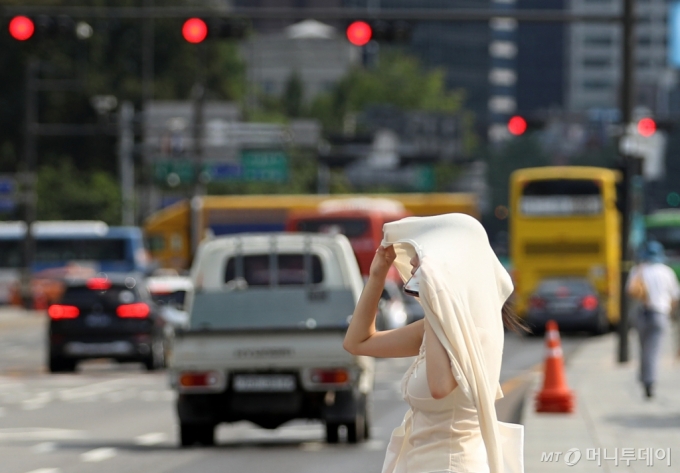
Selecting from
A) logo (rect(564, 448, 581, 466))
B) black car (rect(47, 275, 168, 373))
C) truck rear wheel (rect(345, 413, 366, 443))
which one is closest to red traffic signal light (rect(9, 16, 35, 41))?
black car (rect(47, 275, 168, 373))

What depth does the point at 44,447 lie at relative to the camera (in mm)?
15211

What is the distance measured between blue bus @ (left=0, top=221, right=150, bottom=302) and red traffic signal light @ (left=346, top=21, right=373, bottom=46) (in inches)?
1736

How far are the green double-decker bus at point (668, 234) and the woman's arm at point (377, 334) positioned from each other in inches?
2277

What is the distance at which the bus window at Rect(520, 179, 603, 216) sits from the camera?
42.1m

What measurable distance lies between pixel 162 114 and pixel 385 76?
62143mm

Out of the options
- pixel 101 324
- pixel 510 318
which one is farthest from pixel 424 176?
pixel 510 318

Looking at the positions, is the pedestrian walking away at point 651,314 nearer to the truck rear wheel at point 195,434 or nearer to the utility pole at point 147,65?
the truck rear wheel at point 195,434

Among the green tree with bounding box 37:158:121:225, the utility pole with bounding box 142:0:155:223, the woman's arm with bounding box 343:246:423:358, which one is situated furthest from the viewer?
the utility pole with bounding box 142:0:155:223

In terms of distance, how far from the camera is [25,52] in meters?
75.4

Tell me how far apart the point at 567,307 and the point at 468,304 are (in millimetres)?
35608

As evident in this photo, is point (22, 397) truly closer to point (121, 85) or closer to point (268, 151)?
point (268, 151)

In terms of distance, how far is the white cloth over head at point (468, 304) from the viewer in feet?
15.2

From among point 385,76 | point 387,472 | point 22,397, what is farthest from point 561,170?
point 385,76

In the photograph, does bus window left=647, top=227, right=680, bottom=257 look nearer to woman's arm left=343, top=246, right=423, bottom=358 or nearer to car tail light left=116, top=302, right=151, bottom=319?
car tail light left=116, top=302, right=151, bottom=319
